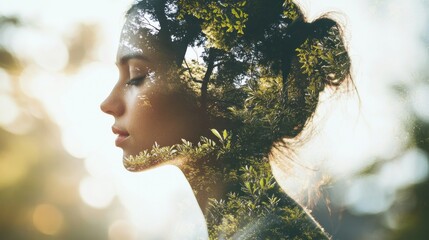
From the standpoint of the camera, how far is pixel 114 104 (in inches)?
92.4

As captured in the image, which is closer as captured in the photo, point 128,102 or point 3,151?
point 128,102

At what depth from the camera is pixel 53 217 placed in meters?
22.3

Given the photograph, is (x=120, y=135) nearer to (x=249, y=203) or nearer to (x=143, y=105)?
(x=143, y=105)

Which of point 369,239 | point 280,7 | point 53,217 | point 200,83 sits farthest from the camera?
point 53,217

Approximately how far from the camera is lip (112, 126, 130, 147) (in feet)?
7.57

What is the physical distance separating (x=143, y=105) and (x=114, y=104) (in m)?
0.32

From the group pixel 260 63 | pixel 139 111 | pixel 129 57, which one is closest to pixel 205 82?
pixel 260 63

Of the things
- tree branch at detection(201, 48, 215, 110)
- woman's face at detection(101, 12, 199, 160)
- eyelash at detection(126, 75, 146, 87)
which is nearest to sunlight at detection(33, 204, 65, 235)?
woman's face at detection(101, 12, 199, 160)

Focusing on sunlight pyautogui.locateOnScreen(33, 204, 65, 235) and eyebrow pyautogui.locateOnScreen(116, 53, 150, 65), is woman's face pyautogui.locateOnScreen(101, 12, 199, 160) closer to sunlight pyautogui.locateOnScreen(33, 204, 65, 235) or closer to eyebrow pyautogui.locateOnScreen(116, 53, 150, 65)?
eyebrow pyautogui.locateOnScreen(116, 53, 150, 65)

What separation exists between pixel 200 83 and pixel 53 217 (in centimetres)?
2460

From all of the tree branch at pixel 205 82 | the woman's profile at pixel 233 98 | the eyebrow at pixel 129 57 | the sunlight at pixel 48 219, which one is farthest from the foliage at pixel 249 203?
the sunlight at pixel 48 219

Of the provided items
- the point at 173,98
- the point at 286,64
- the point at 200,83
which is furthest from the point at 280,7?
the point at 173,98

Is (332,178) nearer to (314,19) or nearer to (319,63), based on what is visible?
(319,63)

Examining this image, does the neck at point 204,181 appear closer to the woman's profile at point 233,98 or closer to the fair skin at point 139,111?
the woman's profile at point 233,98
